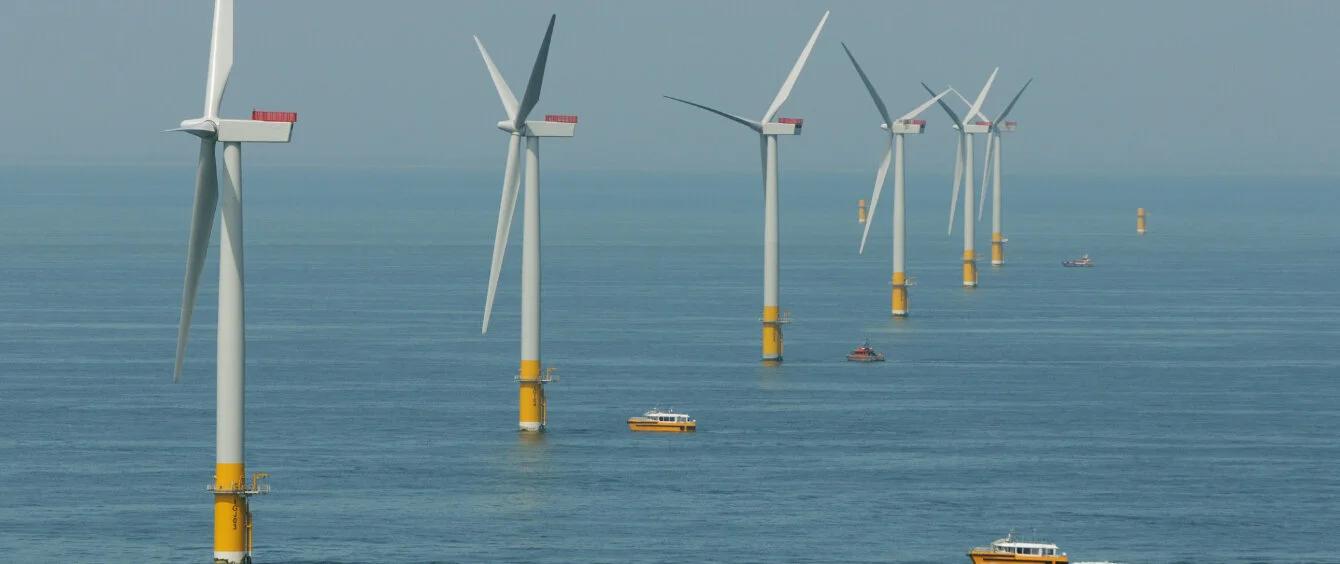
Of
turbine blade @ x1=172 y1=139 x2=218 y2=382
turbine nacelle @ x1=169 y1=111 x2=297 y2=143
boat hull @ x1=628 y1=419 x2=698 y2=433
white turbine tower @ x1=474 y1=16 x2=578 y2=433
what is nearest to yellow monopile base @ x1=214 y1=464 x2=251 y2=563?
turbine blade @ x1=172 y1=139 x2=218 y2=382

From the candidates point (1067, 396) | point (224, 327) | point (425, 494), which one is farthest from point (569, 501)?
point (1067, 396)

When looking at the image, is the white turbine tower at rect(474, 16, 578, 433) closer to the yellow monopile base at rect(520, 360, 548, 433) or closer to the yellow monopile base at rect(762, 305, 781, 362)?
the yellow monopile base at rect(520, 360, 548, 433)

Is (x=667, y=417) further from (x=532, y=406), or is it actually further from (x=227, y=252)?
(x=227, y=252)

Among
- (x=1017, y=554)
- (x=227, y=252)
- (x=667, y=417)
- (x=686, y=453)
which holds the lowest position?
(x=1017, y=554)

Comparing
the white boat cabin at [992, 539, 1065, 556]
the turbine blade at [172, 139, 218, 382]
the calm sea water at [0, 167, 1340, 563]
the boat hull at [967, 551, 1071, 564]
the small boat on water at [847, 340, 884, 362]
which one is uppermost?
the turbine blade at [172, 139, 218, 382]

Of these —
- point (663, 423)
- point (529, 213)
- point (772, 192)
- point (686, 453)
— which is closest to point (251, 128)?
point (529, 213)
